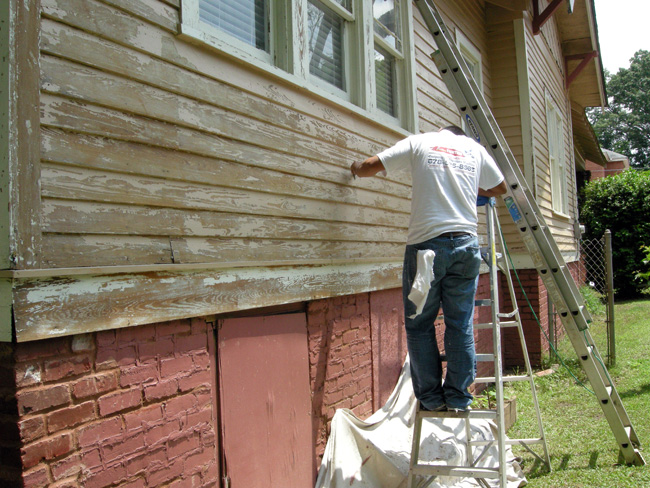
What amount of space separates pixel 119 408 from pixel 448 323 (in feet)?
6.36

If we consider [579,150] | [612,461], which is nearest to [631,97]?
[579,150]

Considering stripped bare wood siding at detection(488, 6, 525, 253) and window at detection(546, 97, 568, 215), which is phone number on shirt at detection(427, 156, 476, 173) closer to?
stripped bare wood siding at detection(488, 6, 525, 253)

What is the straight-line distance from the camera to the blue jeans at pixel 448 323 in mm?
3234

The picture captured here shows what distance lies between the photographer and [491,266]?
3.68 m

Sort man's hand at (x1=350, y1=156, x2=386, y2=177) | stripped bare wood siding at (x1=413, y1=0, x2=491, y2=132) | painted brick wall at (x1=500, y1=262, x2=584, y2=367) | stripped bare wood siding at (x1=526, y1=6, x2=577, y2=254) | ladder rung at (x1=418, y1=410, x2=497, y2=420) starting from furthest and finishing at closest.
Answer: stripped bare wood siding at (x1=526, y1=6, x2=577, y2=254) → painted brick wall at (x1=500, y1=262, x2=584, y2=367) → stripped bare wood siding at (x1=413, y1=0, x2=491, y2=132) → man's hand at (x1=350, y1=156, x2=386, y2=177) → ladder rung at (x1=418, y1=410, x2=497, y2=420)

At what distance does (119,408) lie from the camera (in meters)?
2.27

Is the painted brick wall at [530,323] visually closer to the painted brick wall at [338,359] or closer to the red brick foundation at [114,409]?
the painted brick wall at [338,359]

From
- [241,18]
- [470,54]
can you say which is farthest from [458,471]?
[470,54]

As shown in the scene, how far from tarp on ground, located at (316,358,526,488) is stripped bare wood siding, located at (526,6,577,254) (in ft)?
17.8

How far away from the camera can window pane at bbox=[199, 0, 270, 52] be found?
303 centimetres

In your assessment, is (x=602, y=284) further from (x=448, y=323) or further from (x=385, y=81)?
(x=448, y=323)

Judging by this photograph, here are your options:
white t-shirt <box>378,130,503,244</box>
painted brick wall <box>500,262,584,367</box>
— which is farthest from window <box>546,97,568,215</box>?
white t-shirt <box>378,130,503,244</box>

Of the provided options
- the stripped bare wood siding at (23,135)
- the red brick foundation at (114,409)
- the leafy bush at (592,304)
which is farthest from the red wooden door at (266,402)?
the leafy bush at (592,304)

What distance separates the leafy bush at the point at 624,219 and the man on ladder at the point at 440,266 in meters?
13.5
